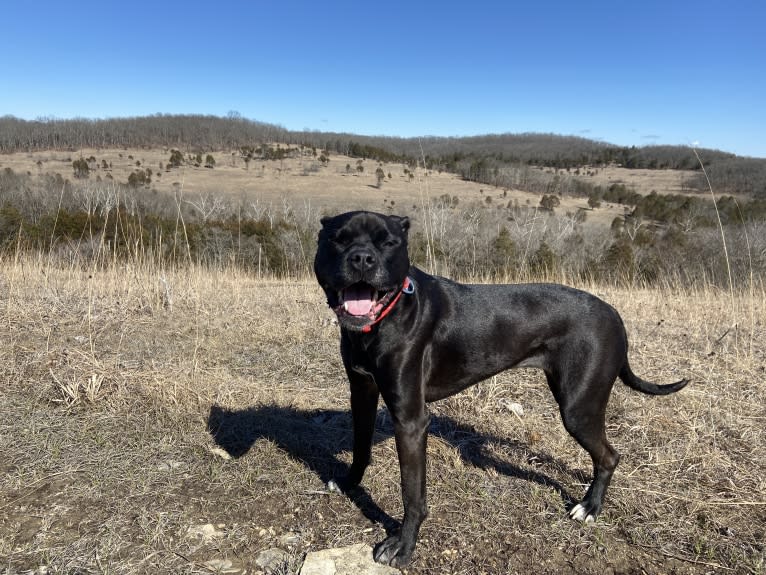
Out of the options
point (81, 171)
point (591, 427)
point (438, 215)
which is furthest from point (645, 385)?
point (81, 171)

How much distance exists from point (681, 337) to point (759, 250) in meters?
12.1

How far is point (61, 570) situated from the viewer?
7.63ft

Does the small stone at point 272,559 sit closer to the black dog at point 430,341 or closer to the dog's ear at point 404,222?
the black dog at point 430,341

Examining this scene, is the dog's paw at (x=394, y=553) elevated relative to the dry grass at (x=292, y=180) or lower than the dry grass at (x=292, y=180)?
lower

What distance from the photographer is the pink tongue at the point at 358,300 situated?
239 centimetres

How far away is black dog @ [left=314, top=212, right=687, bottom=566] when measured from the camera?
8.05ft

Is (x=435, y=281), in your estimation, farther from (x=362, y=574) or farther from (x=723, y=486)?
→ (x=723, y=486)

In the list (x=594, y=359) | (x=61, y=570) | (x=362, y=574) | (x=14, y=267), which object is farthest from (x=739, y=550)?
(x=14, y=267)

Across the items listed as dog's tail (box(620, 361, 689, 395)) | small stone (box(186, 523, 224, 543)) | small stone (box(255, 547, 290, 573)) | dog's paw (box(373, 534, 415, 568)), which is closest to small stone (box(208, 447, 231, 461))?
small stone (box(186, 523, 224, 543))

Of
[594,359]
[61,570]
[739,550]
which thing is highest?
[594,359]

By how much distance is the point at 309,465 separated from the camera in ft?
11.0

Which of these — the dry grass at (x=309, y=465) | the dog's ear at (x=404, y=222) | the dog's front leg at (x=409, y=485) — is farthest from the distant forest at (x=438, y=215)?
the dog's front leg at (x=409, y=485)

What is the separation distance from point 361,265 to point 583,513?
6.56 ft

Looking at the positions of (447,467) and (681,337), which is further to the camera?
(681,337)
